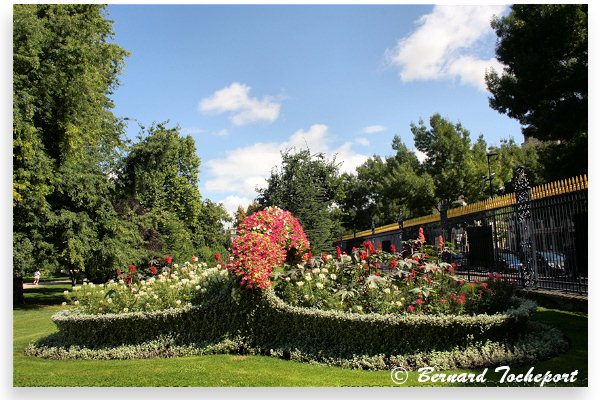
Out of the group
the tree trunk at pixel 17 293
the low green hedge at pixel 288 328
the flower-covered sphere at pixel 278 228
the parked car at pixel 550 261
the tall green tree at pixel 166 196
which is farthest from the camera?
the tall green tree at pixel 166 196

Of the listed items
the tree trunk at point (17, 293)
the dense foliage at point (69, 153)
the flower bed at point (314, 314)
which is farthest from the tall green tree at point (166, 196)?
the flower bed at point (314, 314)

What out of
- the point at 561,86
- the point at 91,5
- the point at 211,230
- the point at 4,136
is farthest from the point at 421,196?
the point at 4,136

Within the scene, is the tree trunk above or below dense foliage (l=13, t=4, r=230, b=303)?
below

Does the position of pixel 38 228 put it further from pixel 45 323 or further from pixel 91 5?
pixel 91 5

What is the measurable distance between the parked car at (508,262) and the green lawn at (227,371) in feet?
7.85

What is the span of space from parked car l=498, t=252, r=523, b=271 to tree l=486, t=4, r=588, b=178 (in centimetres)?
636

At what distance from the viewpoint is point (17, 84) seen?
11.7 meters

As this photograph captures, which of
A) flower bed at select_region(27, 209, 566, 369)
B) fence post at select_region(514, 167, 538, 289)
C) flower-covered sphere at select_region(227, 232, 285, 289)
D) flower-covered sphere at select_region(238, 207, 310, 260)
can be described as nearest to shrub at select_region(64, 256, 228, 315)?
flower bed at select_region(27, 209, 566, 369)

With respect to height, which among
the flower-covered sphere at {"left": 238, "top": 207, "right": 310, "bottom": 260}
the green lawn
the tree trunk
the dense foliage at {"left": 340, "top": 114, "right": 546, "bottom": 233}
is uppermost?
the dense foliage at {"left": 340, "top": 114, "right": 546, "bottom": 233}

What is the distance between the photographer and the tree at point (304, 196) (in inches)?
704

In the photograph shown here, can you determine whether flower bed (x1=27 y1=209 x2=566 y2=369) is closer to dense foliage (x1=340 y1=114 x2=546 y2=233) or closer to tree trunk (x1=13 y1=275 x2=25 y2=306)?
tree trunk (x1=13 y1=275 x2=25 y2=306)

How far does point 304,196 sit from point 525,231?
1107 cm

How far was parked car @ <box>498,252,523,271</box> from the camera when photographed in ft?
29.8

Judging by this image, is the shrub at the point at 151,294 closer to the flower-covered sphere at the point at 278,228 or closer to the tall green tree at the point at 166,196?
the flower-covered sphere at the point at 278,228
